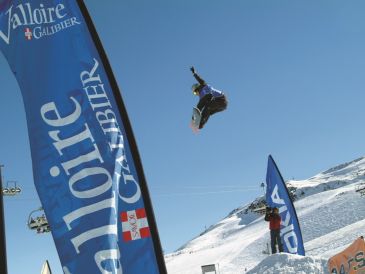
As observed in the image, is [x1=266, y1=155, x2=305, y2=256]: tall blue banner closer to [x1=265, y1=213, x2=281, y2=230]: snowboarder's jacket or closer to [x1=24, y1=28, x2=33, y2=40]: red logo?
[x1=265, y1=213, x2=281, y2=230]: snowboarder's jacket

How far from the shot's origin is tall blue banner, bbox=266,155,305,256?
644 inches

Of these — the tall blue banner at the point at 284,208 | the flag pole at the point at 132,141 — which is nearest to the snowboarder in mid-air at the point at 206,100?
the flag pole at the point at 132,141

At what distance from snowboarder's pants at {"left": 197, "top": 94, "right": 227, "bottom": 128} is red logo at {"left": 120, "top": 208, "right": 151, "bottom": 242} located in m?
4.29

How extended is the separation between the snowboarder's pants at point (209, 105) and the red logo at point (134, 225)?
14.1 ft

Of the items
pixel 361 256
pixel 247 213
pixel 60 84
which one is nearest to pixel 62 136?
pixel 60 84

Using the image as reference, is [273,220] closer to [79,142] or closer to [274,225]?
[274,225]

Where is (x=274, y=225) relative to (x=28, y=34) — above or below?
below

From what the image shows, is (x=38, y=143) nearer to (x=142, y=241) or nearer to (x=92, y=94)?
(x=92, y=94)

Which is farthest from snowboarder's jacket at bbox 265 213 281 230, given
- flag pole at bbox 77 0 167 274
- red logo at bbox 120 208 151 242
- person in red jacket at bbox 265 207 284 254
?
red logo at bbox 120 208 151 242

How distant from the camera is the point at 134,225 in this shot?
18.1ft

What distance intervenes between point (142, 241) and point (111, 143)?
1.18 metres

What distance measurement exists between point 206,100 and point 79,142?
162 inches

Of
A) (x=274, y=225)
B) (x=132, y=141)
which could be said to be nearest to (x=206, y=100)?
(x=132, y=141)

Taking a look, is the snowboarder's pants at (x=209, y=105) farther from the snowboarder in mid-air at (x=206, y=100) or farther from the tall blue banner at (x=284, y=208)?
the tall blue banner at (x=284, y=208)
